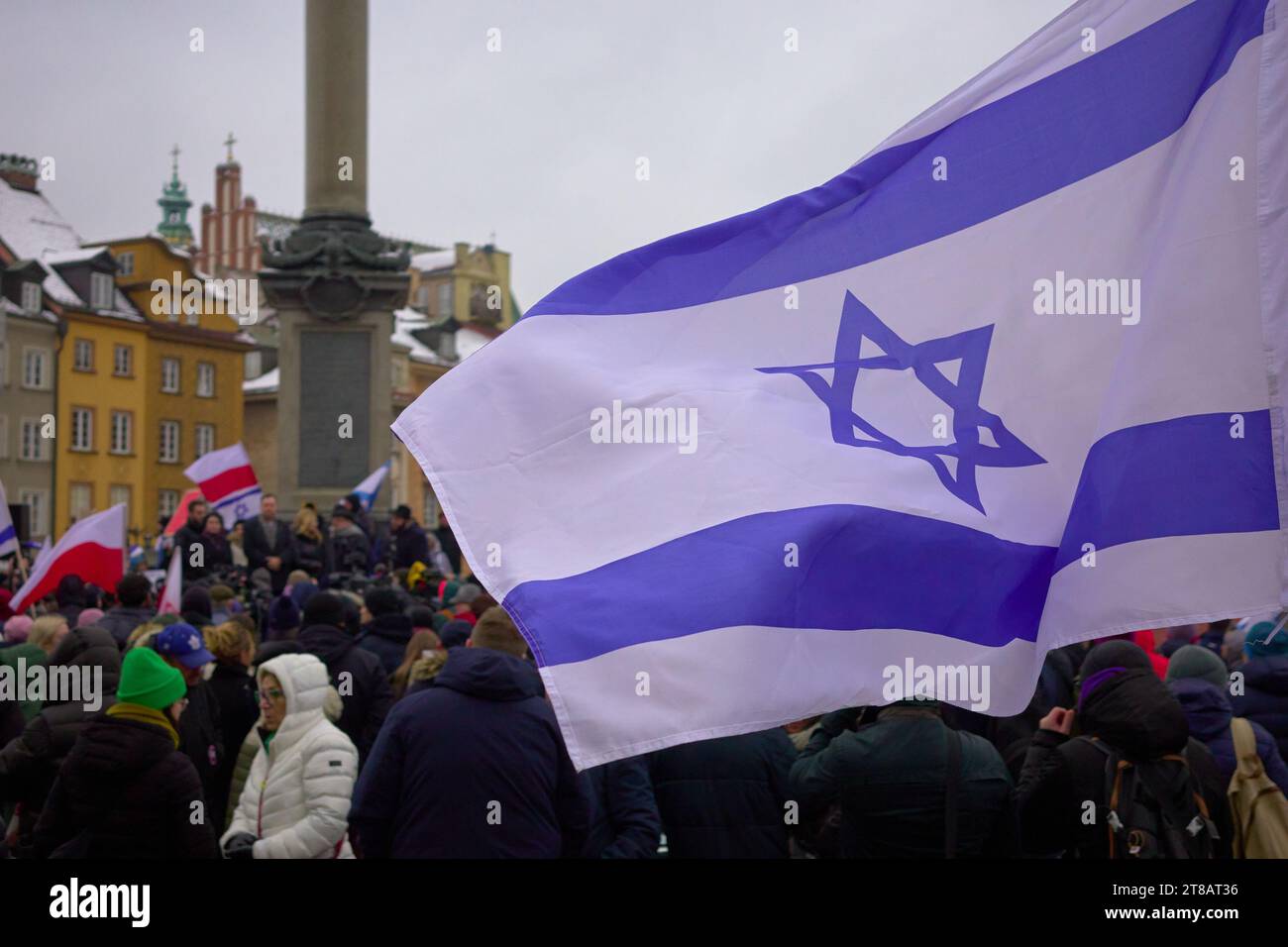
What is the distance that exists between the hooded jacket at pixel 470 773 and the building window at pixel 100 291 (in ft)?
216

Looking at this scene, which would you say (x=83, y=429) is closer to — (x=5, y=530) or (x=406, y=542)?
(x=406, y=542)

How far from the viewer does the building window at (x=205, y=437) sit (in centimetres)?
7400

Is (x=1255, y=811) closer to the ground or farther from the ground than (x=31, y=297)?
closer to the ground

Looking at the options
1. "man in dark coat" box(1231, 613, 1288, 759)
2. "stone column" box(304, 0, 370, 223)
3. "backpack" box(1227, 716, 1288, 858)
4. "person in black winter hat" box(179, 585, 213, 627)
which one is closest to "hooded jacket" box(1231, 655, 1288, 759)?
"man in dark coat" box(1231, 613, 1288, 759)

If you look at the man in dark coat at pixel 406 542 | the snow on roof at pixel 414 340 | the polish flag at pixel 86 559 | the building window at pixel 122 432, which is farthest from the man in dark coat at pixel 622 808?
the snow on roof at pixel 414 340

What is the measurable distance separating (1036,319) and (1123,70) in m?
0.73

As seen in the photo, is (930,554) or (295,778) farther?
(295,778)

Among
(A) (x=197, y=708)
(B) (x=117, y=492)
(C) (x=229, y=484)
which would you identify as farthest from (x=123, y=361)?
(A) (x=197, y=708)

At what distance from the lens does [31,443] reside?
6688 cm

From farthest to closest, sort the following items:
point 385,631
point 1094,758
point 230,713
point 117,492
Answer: point 117,492 → point 385,631 → point 230,713 → point 1094,758

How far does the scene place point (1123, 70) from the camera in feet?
15.0

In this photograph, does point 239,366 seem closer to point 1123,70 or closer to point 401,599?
point 401,599

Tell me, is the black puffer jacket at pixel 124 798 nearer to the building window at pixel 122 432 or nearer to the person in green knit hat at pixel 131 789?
the person in green knit hat at pixel 131 789

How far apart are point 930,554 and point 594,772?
2.46m
